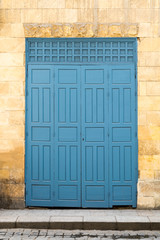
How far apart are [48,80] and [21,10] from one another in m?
1.56

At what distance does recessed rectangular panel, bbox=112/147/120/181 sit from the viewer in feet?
20.8

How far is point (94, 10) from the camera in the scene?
641 cm

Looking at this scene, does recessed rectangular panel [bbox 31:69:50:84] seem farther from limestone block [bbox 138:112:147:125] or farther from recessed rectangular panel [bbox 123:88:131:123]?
limestone block [bbox 138:112:147:125]

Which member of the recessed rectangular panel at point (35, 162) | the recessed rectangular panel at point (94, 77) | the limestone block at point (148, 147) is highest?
the recessed rectangular panel at point (94, 77)

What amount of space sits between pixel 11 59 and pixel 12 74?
1.02 feet

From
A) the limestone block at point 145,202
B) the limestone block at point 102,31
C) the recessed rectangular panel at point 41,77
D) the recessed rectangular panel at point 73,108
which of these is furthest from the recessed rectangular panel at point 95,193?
the limestone block at point 102,31

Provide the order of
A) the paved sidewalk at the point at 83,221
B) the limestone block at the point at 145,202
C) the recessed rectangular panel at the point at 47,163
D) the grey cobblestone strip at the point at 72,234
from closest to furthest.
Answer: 1. the grey cobblestone strip at the point at 72,234
2. the paved sidewalk at the point at 83,221
3. the limestone block at the point at 145,202
4. the recessed rectangular panel at the point at 47,163

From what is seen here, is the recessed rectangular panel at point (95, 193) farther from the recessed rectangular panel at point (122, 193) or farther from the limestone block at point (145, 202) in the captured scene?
the limestone block at point (145, 202)

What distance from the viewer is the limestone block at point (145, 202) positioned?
6.27 meters

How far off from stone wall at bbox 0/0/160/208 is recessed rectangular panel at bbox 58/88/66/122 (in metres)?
0.74

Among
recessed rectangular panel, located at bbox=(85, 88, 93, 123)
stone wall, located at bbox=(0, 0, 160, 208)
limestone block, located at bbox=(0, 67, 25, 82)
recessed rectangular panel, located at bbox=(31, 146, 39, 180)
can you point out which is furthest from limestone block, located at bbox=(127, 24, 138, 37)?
recessed rectangular panel, located at bbox=(31, 146, 39, 180)

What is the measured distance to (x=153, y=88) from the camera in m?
6.35

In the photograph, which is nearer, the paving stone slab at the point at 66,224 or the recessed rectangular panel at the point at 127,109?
the paving stone slab at the point at 66,224

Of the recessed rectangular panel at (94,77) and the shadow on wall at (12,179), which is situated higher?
→ the recessed rectangular panel at (94,77)
